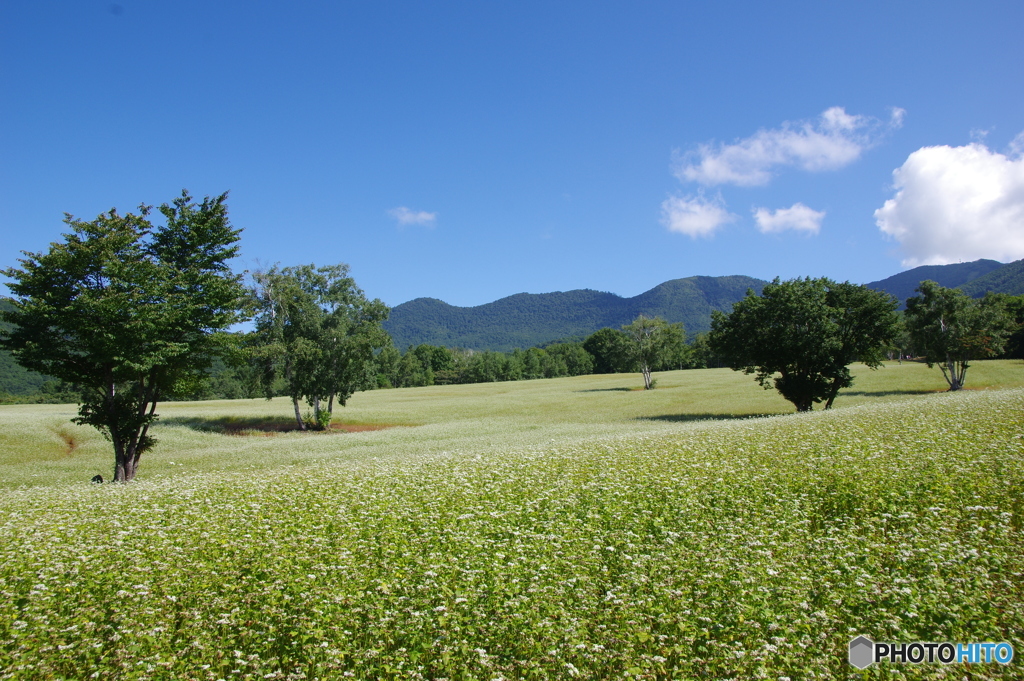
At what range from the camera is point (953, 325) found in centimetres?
5516

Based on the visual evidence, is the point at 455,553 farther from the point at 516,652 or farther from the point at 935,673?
the point at 935,673

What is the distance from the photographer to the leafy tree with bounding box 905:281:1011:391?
54.7 metres

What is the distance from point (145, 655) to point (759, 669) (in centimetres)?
732

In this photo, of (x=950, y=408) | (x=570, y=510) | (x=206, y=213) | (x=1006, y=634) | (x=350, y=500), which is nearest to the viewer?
(x=1006, y=634)

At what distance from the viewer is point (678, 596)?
7590 mm

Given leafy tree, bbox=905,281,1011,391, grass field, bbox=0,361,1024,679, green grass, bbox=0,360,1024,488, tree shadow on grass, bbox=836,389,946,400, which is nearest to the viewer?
grass field, bbox=0,361,1024,679

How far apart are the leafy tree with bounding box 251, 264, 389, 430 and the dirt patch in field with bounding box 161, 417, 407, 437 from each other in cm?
182

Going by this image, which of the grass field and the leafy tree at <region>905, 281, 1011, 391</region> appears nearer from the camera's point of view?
the grass field

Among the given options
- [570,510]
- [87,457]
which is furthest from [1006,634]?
[87,457]

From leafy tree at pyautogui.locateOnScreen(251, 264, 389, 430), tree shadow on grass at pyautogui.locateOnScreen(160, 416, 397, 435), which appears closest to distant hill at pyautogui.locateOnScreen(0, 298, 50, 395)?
tree shadow on grass at pyautogui.locateOnScreen(160, 416, 397, 435)

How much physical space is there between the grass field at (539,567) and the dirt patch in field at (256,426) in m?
31.9

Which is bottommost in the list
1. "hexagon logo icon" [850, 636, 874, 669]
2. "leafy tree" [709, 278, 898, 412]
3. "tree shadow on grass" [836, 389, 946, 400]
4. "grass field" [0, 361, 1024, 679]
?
"tree shadow on grass" [836, 389, 946, 400]

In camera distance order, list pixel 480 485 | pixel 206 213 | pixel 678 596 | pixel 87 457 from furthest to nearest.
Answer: pixel 87 457, pixel 206 213, pixel 480 485, pixel 678 596

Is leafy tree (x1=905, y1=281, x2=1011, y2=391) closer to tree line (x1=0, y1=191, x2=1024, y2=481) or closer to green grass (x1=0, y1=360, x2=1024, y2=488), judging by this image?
tree line (x1=0, y1=191, x2=1024, y2=481)
